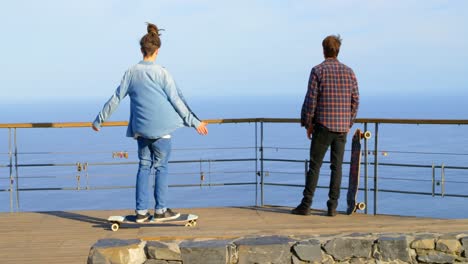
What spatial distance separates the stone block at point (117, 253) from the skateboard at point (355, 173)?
8.63ft

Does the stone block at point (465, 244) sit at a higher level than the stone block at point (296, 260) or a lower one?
higher

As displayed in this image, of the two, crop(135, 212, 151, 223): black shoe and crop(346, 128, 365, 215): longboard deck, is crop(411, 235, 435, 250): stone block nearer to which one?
crop(346, 128, 365, 215): longboard deck

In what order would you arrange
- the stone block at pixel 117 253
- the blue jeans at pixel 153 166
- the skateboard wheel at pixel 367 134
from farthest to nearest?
the skateboard wheel at pixel 367 134, the blue jeans at pixel 153 166, the stone block at pixel 117 253

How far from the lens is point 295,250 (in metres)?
4.02

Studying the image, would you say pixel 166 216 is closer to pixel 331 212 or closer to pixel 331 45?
pixel 331 212

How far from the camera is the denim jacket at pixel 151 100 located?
5.36 meters

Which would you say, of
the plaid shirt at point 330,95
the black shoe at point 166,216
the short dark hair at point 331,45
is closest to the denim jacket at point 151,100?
the black shoe at point 166,216

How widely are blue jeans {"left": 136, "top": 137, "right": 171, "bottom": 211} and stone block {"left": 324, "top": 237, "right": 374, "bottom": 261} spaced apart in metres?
1.79

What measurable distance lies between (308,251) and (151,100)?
187cm

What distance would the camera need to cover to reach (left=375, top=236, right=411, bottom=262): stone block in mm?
4082

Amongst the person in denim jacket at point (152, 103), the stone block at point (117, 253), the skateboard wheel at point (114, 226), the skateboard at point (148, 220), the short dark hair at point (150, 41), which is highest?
the short dark hair at point (150, 41)

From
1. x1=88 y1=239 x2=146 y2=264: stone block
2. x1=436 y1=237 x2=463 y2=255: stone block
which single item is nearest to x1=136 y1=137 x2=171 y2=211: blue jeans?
x1=88 y1=239 x2=146 y2=264: stone block

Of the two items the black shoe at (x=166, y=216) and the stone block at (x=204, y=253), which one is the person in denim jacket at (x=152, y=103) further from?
the stone block at (x=204, y=253)

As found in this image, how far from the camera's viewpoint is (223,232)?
418 centimetres
